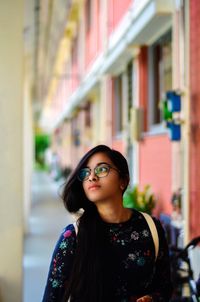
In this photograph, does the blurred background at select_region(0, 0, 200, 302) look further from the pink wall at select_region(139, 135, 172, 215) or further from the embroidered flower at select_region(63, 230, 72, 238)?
the embroidered flower at select_region(63, 230, 72, 238)

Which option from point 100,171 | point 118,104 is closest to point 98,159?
point 100,171

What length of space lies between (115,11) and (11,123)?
7.02 meters

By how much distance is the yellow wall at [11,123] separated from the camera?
14.0 feet

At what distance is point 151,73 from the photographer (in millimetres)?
8797

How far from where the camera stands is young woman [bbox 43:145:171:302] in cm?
222

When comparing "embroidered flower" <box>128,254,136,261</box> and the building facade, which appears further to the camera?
the building facade

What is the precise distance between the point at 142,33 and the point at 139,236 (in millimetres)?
5934

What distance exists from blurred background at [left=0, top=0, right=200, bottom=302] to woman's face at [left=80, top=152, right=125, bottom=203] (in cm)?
69

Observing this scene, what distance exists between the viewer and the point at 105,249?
7.31 feet

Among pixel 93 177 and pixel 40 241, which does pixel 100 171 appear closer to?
pixel 93 177

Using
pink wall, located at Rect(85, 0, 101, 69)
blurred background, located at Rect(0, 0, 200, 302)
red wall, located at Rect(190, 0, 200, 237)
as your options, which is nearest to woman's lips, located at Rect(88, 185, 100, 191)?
blurred background, located at Rect(0, 0, 200, 302)

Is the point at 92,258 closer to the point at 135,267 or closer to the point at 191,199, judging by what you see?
the point at 135,267

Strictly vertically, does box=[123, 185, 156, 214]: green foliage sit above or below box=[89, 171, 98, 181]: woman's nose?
below

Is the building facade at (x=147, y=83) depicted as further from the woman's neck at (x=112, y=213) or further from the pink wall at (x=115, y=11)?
the woman's neck at (x=112, y=213)
